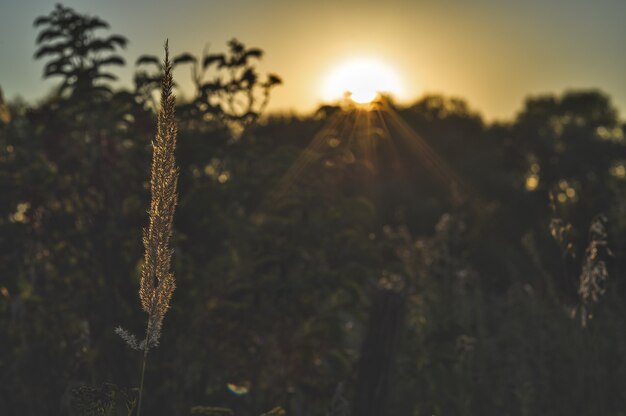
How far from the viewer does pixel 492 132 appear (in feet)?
170

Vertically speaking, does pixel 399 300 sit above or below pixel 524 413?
above

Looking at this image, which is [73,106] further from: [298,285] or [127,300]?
[298,285]

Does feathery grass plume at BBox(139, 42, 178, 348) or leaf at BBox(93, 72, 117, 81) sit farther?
leaf at BBox(93, 72, 117, 81)

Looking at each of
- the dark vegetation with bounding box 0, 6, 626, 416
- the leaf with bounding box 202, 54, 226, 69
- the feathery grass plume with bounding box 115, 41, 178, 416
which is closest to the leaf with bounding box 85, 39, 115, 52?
the dark vegetation with bounding box 0, 6, 626, 416

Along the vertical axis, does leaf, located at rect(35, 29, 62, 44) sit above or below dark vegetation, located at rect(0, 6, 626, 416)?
above

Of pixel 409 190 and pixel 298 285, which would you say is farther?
pixel 409 190

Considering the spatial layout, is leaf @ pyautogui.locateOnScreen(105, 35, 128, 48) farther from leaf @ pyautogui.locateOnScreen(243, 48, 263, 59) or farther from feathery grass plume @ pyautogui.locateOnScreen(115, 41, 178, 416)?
feathery grass plume @ pyautogui.locateOnScreen(115, 41, 178, 416)

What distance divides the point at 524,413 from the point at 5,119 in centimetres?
409

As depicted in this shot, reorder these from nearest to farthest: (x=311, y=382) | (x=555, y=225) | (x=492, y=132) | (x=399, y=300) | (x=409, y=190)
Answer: (x=555, y=225) → (x=399, y=300) → (x=311, y=382) → (x=409, y=190) → (x=492, y=132)

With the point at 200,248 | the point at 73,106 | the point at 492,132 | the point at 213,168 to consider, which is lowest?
the point at 200,248

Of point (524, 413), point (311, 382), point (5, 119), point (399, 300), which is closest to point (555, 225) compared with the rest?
point (399, 300)

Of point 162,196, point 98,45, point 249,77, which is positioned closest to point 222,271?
point 249,77

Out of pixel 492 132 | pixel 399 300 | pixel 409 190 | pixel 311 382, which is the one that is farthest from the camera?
pixel 492 132

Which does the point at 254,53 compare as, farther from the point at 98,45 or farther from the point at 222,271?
the point at 222,271
